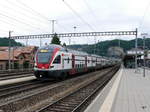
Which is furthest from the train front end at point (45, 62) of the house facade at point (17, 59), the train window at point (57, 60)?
the house facade at point (17, 59)

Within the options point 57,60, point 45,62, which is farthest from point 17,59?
point 45,62

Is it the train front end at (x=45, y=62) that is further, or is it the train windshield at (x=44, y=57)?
the train windshield at (x=44, y=57)

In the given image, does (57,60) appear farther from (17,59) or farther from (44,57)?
(17,59)

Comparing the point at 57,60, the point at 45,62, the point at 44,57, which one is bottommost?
the point at 45,62

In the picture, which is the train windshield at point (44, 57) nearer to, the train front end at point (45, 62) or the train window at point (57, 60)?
the train front end at point (45, 62)

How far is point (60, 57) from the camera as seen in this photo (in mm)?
20609

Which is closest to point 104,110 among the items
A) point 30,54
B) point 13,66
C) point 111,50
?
point 13,66

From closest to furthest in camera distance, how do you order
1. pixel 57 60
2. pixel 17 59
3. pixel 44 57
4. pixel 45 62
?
pixel 45 62 < pixel 44 57 < pixel 57 60 < pixel 17 59

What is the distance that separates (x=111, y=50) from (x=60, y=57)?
290 ft

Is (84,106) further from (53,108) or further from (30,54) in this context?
(30,54)

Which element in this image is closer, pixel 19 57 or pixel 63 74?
pixel 63 74

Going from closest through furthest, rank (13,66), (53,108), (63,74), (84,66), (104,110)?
(104,110), (53,108), (63,74), (84,66), (13,66)

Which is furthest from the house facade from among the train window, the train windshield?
the train window

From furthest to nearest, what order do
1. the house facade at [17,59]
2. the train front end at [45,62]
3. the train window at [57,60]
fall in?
1. the house facade at [17,59]
2. the train window at [57,60]
3. the train front end at [45,62]
